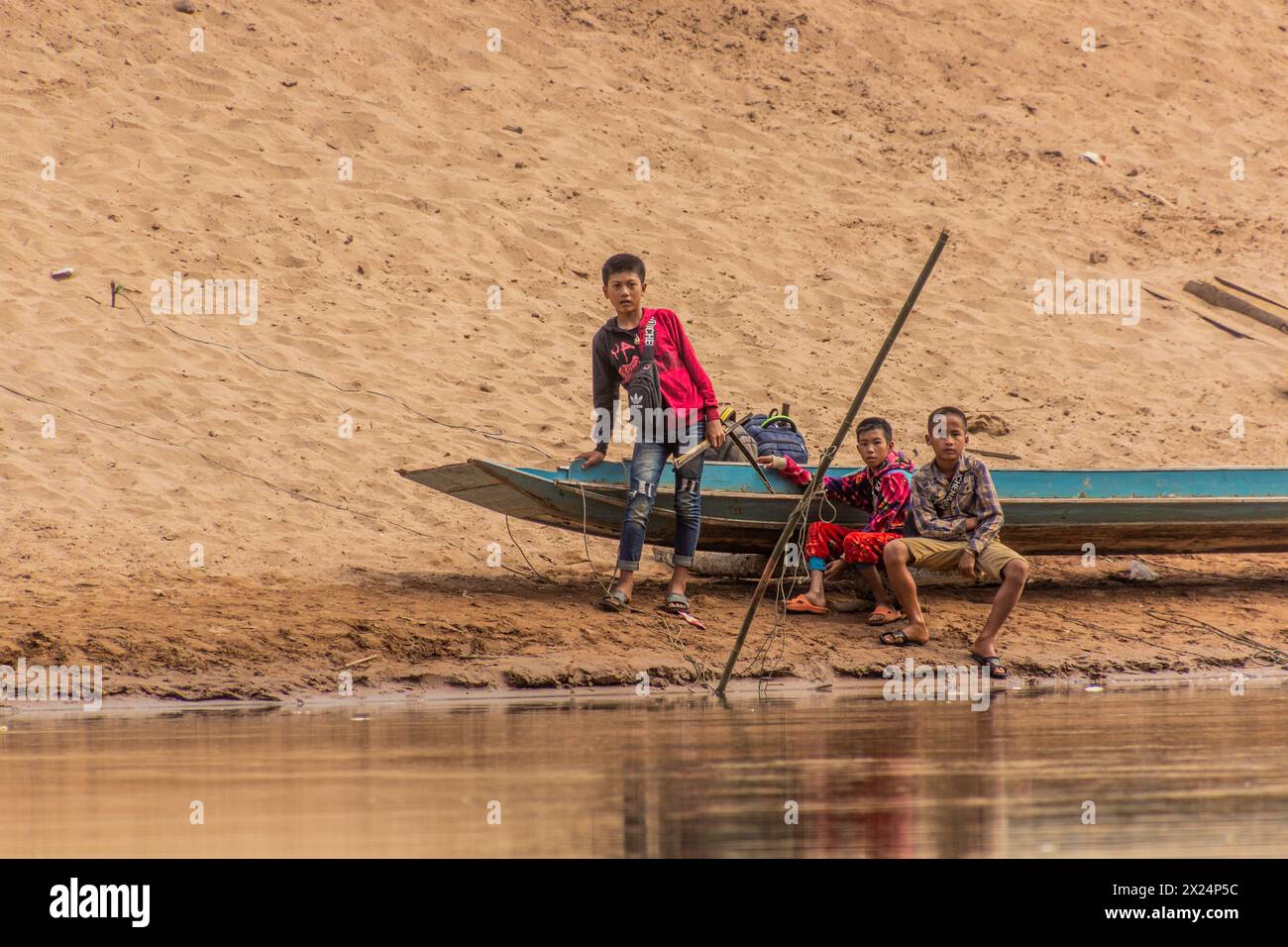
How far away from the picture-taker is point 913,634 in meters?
9.38

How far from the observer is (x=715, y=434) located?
9.56m

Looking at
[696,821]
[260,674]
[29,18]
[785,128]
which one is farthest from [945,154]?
[696,821]

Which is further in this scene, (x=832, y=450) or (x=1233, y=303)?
(x=1233, y=303)

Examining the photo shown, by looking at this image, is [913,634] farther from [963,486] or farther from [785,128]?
[785,128]

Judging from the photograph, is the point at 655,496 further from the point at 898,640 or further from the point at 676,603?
the point at 898,640

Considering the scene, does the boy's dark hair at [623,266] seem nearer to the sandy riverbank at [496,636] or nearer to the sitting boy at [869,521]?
the sitting boy at [869,521]

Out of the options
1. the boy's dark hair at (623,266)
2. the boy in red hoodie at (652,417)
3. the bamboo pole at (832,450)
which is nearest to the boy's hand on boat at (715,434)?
the boy in red hoodie at (652,417)

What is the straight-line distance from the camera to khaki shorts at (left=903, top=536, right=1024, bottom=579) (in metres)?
9.27

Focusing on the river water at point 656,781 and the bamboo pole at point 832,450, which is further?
the bamboo pole at point 832,450

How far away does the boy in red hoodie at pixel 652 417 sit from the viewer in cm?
941

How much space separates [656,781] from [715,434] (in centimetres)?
433

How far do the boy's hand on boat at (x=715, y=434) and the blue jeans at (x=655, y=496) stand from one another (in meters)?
0.08

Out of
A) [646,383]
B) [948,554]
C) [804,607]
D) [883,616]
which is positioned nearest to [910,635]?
[883,616]

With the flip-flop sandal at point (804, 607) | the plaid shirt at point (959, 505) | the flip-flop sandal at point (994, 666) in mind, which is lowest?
the flip-flop sandal at point (994, 666)
